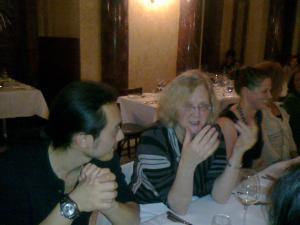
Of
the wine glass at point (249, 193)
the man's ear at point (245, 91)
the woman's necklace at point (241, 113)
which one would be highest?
the man's ear at point (245, 91)

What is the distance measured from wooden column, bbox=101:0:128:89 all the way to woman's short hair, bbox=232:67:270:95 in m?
3.30

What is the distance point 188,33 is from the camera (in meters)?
6.50

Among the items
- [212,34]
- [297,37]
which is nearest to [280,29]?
[297,37]

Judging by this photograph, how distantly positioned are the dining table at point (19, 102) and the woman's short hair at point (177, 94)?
8.78ft

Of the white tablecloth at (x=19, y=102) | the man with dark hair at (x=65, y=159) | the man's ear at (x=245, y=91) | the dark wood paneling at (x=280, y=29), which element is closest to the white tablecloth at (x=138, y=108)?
the white tablecloth at (x=19, y=102)

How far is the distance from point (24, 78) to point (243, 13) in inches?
207

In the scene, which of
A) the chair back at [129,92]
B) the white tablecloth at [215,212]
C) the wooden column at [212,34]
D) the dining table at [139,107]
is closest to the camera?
the white tablecloth at [215,212]

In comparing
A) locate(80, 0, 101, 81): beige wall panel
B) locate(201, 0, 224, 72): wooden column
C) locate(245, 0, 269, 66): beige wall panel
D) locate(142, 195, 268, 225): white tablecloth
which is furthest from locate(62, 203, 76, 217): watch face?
locate(245, 0, 269, 66): beige wall panel

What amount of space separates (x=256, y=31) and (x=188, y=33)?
9.26 feet

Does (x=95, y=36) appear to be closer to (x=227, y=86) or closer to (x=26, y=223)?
(x=227, y=86)

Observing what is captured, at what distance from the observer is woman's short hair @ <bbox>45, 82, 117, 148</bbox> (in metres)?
1.21

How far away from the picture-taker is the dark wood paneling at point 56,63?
5.36 metres

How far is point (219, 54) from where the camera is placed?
7473 mm

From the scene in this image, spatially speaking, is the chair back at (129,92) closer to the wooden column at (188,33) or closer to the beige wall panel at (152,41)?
the beige wall panel at (152,41)
